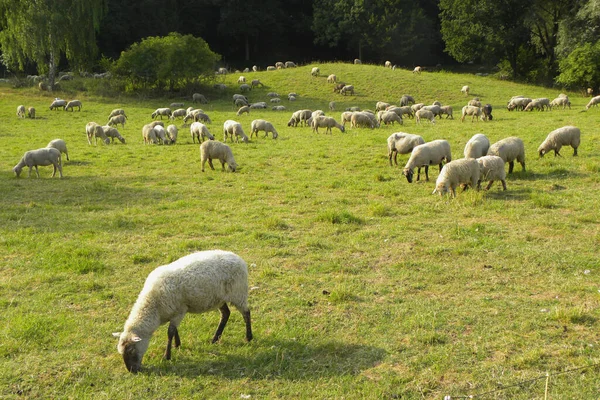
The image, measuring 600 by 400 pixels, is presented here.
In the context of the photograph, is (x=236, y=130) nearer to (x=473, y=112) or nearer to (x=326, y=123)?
(x=326, y=123)

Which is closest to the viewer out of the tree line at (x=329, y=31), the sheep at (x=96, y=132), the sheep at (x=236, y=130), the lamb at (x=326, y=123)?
the sheep at (x=236, y=130)

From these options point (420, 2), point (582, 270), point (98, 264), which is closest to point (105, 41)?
point (420, 2)

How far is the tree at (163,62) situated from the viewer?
137ft

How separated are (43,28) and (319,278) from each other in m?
38.2

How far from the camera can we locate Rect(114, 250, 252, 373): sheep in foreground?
5.86 metres

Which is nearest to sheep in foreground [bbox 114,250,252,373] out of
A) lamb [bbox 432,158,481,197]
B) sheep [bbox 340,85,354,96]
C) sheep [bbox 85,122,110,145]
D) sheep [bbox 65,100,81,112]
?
lamb [bbox 432,158,481,197]

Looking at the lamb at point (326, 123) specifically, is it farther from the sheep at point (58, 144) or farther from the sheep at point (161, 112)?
the sheep at point (58, 144)

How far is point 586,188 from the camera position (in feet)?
42.0

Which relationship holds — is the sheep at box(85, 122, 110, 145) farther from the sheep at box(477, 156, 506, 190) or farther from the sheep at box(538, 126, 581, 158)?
the sheep at box(538, 126, 581, 158)

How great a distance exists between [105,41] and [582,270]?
216ft

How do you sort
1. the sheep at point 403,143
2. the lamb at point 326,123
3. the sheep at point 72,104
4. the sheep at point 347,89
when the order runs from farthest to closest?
the sheep at point 347,89, the sheep at point 72,104, the lamb at point 326,123, the sheep at point 403,143

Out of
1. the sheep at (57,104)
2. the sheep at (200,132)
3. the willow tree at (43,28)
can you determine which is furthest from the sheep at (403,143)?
the willow tree at (43,28)

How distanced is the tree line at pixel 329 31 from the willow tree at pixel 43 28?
0.25 feet

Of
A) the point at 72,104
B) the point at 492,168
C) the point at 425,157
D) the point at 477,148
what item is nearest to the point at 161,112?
the point at 72,104
